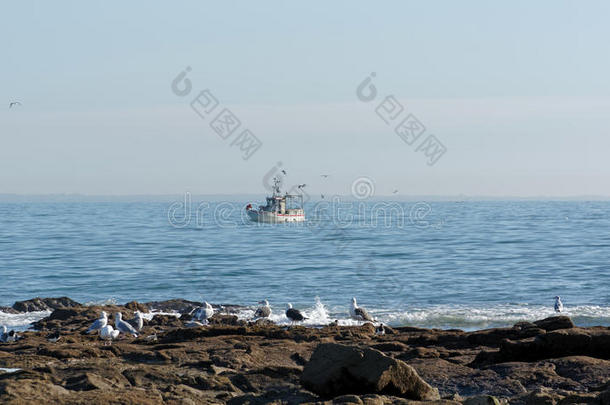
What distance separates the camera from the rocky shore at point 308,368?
970cm

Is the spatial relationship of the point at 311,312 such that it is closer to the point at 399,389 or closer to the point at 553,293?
the point at 553,293

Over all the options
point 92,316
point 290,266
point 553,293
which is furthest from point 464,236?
point 92,316

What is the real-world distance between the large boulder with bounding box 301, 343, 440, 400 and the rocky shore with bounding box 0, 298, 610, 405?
0.04ft

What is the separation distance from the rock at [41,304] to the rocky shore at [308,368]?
7.79 meters

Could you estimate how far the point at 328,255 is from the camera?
168 ft

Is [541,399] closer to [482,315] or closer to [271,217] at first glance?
[482,315]

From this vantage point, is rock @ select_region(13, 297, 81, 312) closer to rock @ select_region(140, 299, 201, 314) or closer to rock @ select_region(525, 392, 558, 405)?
rock @ select_region(140, 299, 201, 314)

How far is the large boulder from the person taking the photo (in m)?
9.74

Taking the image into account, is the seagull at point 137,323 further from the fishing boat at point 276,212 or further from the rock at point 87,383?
the fishing boat at point 276,212

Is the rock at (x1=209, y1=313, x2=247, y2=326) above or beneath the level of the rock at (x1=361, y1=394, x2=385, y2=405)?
beneath

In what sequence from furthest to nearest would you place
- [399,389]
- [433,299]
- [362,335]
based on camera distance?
[433,299] < [362,335] < [399,389]

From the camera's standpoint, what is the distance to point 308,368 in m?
10.3

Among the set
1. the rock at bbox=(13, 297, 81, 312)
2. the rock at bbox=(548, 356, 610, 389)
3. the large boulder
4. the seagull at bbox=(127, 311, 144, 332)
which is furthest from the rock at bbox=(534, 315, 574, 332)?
the rock at bbox=(13, 297, 81, 312)

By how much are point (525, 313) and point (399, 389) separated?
55.7 ft
